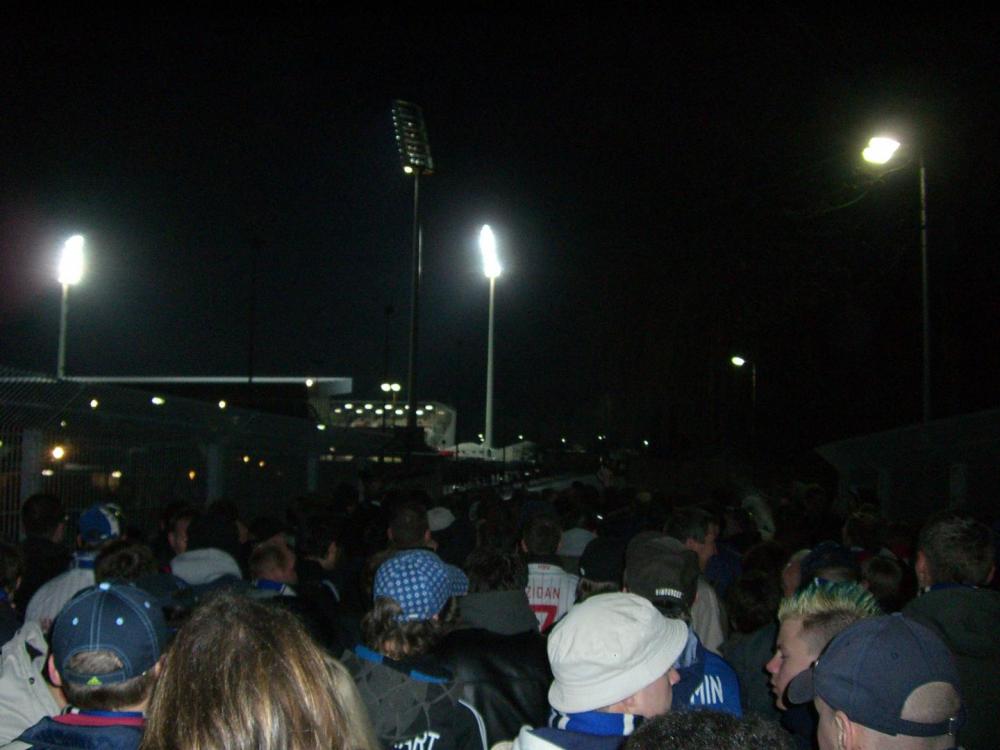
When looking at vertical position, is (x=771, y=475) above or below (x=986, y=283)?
below

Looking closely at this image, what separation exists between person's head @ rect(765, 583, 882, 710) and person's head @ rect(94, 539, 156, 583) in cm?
333

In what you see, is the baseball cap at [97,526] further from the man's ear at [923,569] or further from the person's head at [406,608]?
the man's ear at [923,569]

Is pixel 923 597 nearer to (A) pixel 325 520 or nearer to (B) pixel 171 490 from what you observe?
(A) pixel 325 520

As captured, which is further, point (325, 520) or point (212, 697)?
point (325, 520)

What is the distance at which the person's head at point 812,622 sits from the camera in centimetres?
352

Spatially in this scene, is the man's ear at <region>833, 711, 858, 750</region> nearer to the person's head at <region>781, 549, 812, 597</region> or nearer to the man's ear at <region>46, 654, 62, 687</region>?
the man's ear at <region>46, 654, 62, 687</region>

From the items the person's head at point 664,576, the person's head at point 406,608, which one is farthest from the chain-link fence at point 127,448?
the person's head at point 664,576

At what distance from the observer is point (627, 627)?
2.82m

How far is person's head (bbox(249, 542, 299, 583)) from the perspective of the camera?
18.7ft

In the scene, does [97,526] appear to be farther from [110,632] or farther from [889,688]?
[889,688]

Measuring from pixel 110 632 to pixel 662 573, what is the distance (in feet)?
8.56

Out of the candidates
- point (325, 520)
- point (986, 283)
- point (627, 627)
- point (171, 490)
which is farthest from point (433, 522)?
point (986, 283)

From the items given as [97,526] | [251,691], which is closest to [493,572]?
[251,691]

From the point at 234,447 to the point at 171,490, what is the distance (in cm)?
240
